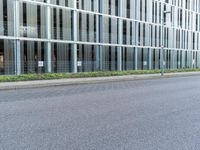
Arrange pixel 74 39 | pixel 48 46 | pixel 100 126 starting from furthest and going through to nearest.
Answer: pixel 74 39 → pixel 48 46 → pixel 100 126

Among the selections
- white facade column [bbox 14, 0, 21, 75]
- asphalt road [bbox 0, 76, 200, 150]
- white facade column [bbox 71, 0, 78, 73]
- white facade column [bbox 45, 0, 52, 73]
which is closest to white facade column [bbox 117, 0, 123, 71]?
white facade column [bbox 71, 0, 78, 73]

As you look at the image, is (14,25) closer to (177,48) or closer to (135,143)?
(135,143)

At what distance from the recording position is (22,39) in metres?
25.8

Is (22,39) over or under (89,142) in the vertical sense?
over

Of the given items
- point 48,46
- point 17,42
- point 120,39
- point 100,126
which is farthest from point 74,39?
point 100,126

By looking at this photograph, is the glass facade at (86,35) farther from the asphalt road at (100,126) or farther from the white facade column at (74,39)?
the asphalt road at (100,126)

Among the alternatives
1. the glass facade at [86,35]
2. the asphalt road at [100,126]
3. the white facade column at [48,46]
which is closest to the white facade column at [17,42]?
the glass facade at [86,35]

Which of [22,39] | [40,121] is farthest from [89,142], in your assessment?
[22,39]

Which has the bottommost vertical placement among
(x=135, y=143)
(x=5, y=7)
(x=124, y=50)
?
(x=135, y=143)

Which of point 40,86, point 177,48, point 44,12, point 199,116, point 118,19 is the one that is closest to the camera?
point 199,116

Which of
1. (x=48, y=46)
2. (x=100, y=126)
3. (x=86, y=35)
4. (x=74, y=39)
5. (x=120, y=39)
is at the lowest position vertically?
(x=100, y=126)

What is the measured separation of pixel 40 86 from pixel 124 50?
20149 mm

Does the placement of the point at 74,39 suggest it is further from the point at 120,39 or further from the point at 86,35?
the point at 120,39

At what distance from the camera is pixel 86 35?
1259 inches
